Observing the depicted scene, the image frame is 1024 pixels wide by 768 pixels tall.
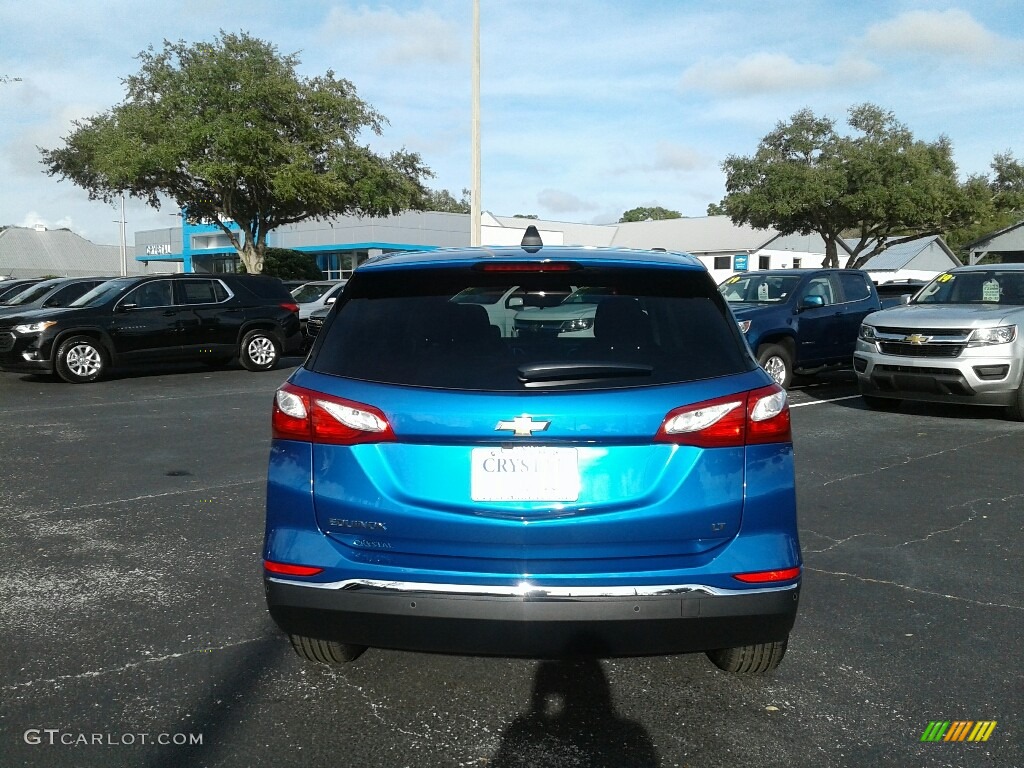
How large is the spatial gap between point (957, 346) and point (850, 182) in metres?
33.4

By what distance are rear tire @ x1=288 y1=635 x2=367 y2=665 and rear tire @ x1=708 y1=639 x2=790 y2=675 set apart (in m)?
1.42

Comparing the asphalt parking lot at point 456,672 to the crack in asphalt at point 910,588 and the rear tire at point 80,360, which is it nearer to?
the crack in asphalt at point 910,588

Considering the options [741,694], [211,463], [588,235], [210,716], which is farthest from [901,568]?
[588,235]

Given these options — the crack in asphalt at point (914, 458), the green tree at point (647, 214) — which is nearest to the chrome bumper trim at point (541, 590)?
the crack in asphalt at point (914, 458)

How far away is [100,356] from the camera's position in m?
14.9

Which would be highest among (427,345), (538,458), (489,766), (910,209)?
(910,209)

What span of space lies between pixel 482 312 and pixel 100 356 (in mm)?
13158

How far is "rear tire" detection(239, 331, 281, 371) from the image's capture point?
1645 cm

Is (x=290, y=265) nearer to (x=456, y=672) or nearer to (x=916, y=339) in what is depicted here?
(x=916, y=339)

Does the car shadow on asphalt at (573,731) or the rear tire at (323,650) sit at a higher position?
the rear tire at (323,650)

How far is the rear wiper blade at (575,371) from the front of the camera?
10.0 feet

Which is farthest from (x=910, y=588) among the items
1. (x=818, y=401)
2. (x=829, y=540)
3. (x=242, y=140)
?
(x=242, y=140)

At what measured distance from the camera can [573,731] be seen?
3.33m

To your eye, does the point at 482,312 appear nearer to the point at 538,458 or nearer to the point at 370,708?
the point at 538,458
